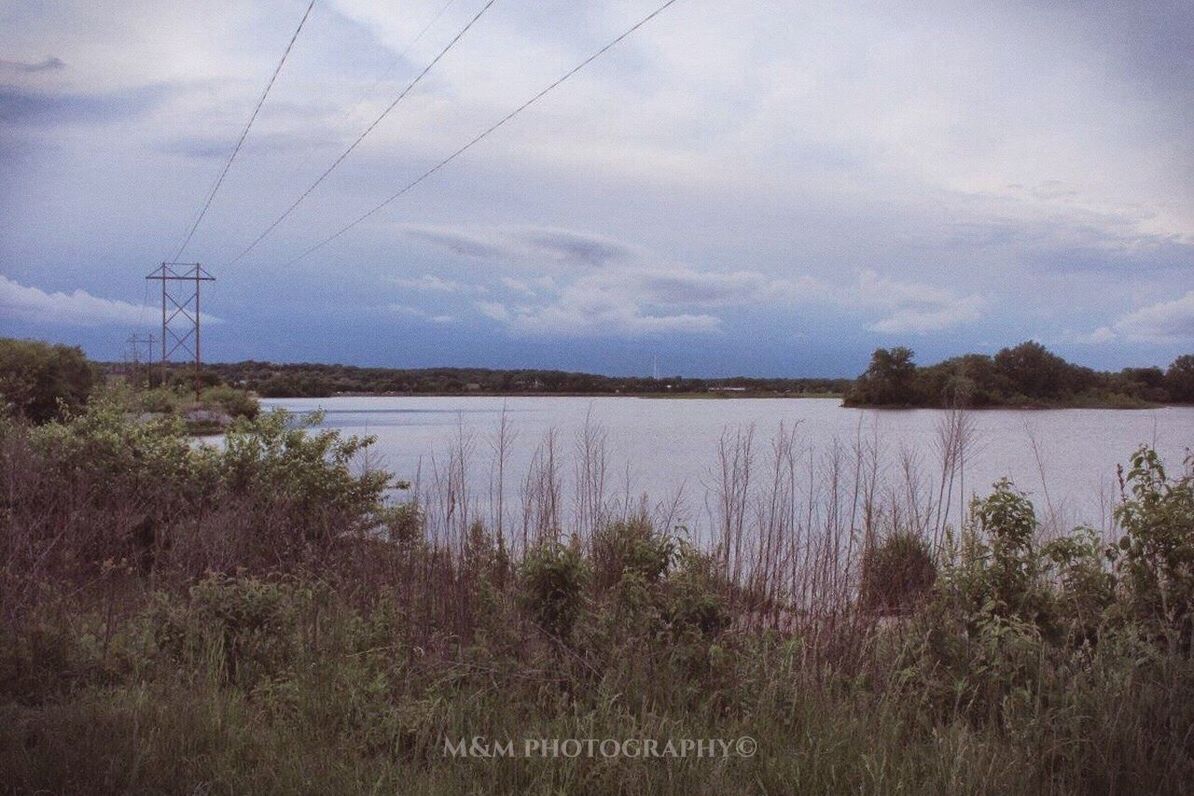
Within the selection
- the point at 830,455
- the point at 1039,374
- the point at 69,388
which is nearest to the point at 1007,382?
the point at 1039,374

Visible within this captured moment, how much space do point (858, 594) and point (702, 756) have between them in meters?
3.78

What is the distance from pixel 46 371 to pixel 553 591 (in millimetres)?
44423

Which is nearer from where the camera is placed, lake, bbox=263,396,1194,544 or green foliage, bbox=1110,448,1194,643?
green foliage, bbox=1110,448,1194,643

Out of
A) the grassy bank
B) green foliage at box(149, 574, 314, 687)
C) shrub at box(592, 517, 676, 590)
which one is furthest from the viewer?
shrub at box(592, 517, 676, 590)

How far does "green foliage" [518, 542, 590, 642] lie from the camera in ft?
23.5

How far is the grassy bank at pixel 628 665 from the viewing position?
4.99 metres

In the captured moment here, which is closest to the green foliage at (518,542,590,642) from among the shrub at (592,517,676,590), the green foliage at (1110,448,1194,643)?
the shrub at (592,517,676,590)

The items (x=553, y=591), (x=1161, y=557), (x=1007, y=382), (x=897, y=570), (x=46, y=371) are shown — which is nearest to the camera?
(x=1161, y=557)

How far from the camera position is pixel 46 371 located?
43.8m

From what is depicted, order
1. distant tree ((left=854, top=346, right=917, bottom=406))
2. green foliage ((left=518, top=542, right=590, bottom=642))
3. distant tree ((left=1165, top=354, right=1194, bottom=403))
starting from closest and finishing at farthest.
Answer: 1. green foliage ((left=518, top=542, right=590, bottom=642))
2. distant tree ((left=1165, top=354, right=1194, bottom=403))
3. distant tree ((left=854, top=346, right=917, bottom=406))

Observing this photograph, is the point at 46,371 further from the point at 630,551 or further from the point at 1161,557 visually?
the point at 1161,557

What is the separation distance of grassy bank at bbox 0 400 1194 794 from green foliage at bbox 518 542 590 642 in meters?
0.02

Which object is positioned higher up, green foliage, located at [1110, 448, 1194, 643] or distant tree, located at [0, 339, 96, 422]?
distant tree, located at [0, 339, 96, 422]

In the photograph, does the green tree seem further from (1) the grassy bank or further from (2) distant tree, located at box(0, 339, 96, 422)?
(2) distant tree, located at box(0, 339, 96, 422)
